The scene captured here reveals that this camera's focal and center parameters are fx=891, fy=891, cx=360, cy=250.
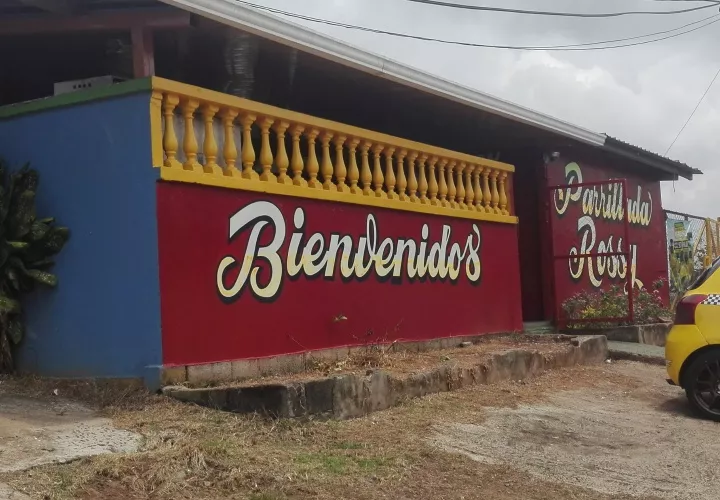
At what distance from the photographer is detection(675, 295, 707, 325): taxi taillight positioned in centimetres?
782

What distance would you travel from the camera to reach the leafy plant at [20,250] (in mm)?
6492

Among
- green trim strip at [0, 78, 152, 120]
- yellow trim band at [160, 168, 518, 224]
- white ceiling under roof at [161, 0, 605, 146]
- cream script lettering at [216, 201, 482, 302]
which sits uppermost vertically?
white ceiling under roof at [161, 0, 605, 146]

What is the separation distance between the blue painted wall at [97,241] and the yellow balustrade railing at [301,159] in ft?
0.96

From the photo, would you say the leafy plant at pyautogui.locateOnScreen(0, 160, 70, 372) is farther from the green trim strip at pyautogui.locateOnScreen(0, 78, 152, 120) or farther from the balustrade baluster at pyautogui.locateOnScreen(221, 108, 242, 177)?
the balustrade baluster at pyautogui.locateOnScreen(221, 108, 242, 177)

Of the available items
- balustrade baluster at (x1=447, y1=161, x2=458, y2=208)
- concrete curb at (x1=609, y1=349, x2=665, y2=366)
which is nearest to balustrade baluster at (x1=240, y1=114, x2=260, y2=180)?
balustrade baluster at (x1=447, y1=161, x2=458, y2=208)

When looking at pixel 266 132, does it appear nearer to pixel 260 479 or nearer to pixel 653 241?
pixel 260 479

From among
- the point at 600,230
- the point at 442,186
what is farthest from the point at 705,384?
the point at 600,230

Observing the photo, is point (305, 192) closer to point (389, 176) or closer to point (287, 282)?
point (287, 282)

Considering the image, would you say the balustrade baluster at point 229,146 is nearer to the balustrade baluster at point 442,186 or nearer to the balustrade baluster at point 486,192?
the balustrade baluster at point 442,186

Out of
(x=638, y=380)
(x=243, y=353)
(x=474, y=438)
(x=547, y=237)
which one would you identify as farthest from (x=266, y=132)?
(x=547, y=237)

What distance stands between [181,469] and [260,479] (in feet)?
1.40

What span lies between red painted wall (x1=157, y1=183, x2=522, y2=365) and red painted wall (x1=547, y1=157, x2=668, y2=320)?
3614 millimetres

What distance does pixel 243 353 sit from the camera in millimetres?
6680

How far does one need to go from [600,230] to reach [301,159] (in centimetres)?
809
